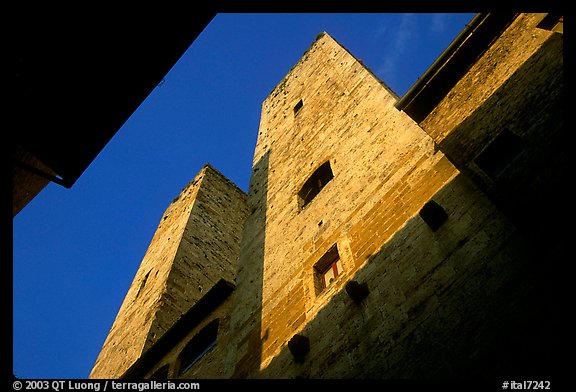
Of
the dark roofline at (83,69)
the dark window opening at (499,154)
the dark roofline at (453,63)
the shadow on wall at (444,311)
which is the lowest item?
the shadow on wall at (444,311)

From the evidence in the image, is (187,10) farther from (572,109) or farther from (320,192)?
(320,192)

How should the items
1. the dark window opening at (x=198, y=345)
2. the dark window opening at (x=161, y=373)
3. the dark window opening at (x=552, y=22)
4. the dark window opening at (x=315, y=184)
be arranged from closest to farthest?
the dark window opening at (x=552, y=22), the dark window opening at (x=315, y=184), the dark window opening at (x=198, y=345), the dark window opening at (x=161, y=373)

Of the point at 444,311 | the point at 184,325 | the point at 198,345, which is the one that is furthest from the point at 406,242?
the point at 184,325

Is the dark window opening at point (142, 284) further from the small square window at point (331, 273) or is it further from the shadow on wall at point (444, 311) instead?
the shadow on wall at point (444, 311)

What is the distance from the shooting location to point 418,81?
684cm

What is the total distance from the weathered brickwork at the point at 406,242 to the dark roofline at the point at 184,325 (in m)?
0.11

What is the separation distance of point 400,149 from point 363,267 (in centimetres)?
195

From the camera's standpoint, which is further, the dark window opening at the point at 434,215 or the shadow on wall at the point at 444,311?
the dark window opening at the point at 434,215

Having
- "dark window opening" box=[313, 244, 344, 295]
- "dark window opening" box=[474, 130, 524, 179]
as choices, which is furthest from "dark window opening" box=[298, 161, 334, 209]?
"dark window opening" box=[474, 130, 524, 179]

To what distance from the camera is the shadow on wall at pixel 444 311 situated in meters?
3.54

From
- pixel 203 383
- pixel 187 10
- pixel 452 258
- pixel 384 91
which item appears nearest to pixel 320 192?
pixel 384 91

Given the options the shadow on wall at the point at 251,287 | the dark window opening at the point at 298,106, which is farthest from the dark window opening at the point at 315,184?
the dark window opening at the point at 298,106

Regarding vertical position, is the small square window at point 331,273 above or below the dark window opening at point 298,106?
below

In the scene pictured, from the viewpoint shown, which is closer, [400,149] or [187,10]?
[187,10]
